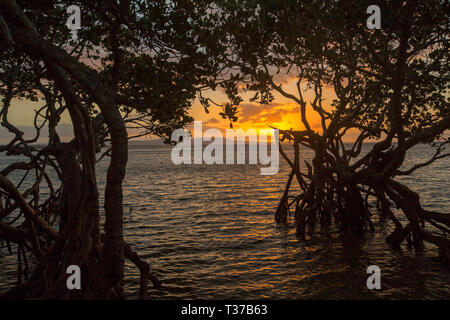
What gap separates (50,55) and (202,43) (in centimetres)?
259

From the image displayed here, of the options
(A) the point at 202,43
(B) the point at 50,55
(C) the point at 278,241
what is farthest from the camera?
(C) the point at 278,241

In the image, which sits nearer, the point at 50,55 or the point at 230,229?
the point at 50,55

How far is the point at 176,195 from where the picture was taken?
29.5 meters

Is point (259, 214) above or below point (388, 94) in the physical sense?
below

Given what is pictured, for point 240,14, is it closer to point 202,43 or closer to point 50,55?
point 202,43
